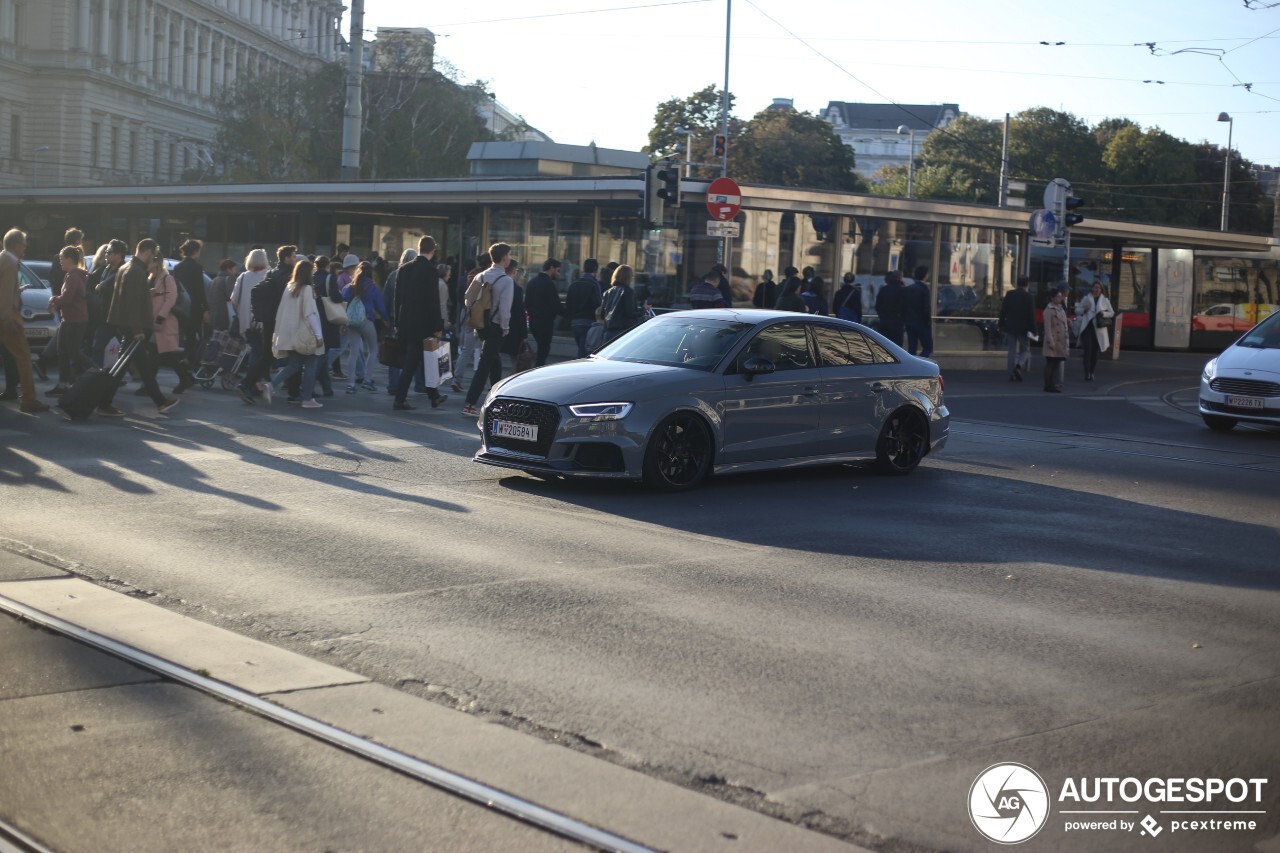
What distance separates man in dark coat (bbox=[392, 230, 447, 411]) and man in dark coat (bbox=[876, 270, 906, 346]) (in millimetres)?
10441

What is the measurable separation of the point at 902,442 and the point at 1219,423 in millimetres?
8404

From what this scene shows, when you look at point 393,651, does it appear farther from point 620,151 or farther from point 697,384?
point 620,151

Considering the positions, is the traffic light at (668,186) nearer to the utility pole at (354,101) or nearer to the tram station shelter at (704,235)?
the tram station shelter at (704,235)

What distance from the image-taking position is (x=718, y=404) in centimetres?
1187

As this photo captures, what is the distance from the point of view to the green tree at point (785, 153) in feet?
248

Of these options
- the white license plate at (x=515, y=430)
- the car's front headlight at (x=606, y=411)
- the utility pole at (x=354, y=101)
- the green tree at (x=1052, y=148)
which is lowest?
the white license plate at (x=515, y=430)

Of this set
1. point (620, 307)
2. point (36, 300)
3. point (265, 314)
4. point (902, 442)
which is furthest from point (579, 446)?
point (36, 300)

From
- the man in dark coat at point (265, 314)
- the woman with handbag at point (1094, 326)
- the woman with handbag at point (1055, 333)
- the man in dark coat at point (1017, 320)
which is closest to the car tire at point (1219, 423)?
the woman with handbag at point (1055, 333)

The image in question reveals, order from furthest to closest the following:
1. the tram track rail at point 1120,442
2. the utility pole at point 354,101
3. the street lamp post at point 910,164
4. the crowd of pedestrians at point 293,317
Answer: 1. the street lamp post at point 910,164
2. the utility pole at point 354,101
3. the crowd of pedestrians at point 293,317
4. the tram track rail at point 1120,442

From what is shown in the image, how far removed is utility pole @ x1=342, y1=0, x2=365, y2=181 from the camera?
34875mm

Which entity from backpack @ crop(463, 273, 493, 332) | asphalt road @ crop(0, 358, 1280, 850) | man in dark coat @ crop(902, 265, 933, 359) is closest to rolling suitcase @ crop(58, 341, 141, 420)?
asphalt road @ crop(0, 358, 1280, 850)

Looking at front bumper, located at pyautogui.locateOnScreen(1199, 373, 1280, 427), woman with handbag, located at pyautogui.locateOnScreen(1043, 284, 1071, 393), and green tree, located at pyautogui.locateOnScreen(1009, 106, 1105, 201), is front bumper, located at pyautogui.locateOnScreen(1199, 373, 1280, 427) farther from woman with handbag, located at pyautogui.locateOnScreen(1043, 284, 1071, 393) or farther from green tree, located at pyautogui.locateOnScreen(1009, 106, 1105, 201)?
green tree, located at pyautogui.locateOnScreen(1009, 106, 1105, 201)

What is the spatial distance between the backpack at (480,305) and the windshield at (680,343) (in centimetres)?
479

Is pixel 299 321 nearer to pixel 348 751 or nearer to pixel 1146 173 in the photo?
pixel 348 751
